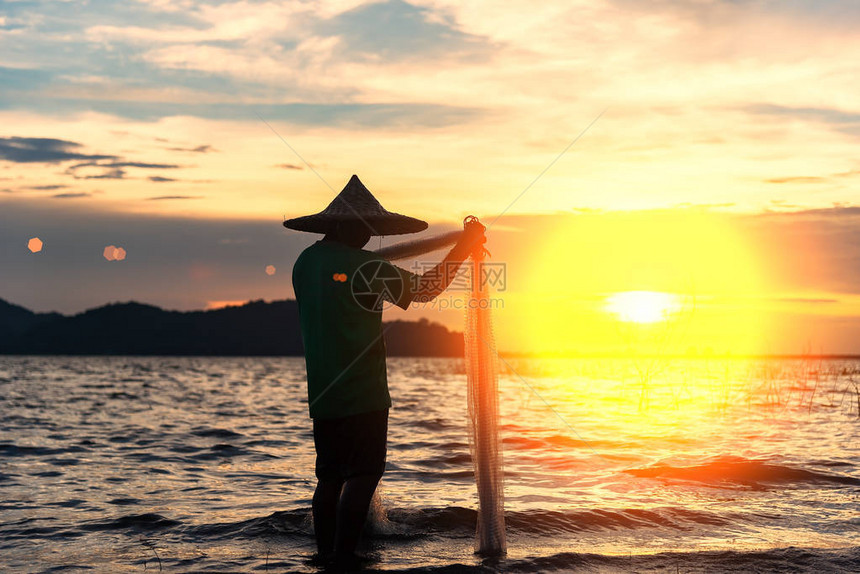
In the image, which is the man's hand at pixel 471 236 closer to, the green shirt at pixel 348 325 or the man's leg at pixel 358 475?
the green shirt at pixel 348 325

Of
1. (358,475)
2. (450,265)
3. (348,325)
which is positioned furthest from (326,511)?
(450,265)

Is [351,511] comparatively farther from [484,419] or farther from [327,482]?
[484,419]

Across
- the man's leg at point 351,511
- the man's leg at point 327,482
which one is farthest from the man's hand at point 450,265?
the man's leg at point 351,511

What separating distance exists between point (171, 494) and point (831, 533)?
6.25m

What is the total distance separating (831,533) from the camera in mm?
5664

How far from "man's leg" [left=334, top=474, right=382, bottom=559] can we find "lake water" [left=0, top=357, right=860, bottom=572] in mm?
392

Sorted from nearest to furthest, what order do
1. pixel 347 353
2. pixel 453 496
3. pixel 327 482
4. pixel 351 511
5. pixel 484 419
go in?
1. pixel 347 353
2. pixel 351 511
3. pixel 327 482
4. pixel 484 419
5. pixel 453 496

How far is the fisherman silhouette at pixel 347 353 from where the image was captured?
430 cm

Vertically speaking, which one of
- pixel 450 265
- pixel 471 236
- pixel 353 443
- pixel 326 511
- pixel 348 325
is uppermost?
pixel 471 236

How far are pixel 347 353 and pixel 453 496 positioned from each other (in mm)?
3529

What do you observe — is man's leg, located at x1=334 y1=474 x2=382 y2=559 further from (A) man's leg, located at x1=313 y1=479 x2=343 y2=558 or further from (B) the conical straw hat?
(B) the conical straw hat

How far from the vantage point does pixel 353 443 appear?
172 inches

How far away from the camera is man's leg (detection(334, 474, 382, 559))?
4398 mm

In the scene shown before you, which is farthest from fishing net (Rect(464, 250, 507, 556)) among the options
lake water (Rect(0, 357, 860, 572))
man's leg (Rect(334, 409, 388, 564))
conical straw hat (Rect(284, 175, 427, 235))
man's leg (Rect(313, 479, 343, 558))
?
man's leg (Rect(313, 479, 343, 558))
